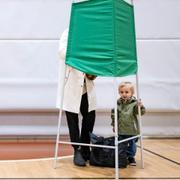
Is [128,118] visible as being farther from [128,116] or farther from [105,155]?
[105,155]

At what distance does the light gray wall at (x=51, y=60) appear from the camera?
4758 mm

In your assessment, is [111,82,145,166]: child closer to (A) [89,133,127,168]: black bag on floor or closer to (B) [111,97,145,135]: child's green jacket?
(B) [111,97,145,135]: child's green jacket

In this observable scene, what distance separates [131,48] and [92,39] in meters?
0.36

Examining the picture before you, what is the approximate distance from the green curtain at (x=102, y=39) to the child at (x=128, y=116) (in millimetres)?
359

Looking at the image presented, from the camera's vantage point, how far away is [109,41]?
2645 mm

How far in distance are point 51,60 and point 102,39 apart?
7.33ft

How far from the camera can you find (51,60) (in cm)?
484

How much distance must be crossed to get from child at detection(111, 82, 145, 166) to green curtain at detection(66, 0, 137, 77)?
1.18 feet

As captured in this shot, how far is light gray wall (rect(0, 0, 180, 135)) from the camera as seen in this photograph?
4758mm

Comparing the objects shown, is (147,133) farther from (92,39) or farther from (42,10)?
(92,39)

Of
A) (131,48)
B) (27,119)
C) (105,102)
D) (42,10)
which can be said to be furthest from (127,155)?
(42,10)

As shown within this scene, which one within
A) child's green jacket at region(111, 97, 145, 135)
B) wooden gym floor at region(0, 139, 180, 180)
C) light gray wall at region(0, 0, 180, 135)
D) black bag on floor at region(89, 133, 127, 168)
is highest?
light gray wall at region(0, 0, 180, 135)

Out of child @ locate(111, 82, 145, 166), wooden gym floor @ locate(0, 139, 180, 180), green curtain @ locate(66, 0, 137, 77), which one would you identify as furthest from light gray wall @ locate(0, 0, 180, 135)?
green curtain @ locate(66, 0, 137, 77)

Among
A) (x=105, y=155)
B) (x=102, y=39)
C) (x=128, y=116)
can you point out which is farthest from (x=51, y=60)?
(x=102, y=39)
